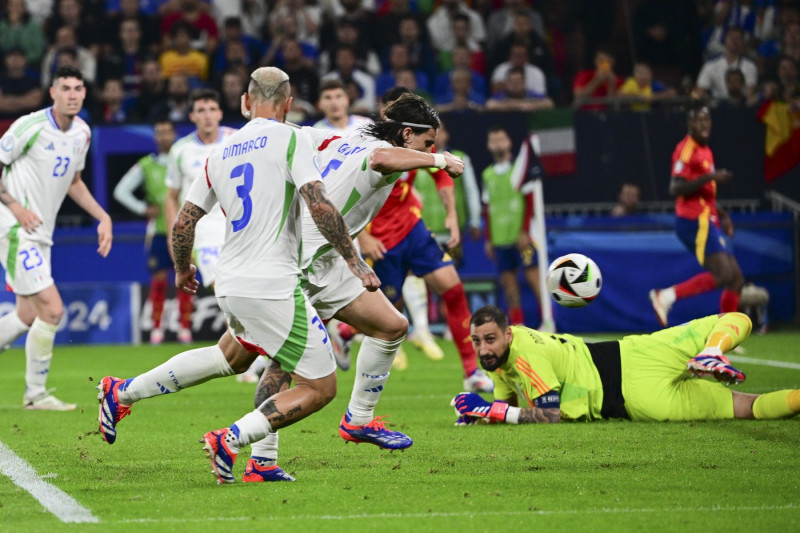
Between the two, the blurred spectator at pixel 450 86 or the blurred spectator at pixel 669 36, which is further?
the blurred spectator at pixel 669 36

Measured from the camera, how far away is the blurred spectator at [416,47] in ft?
57.2

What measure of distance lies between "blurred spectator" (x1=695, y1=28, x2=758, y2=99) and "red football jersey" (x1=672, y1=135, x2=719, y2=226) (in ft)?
16.3

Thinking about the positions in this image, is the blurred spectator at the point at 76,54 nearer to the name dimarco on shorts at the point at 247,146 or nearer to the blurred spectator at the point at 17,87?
the blurred spectator at the point at 17,87

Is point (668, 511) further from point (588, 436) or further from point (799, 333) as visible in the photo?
point (799, 333)

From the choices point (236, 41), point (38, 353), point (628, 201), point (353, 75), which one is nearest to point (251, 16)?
point (236, 41)

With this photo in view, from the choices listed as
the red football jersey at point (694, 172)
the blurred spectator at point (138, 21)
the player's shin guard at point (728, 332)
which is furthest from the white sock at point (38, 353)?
the blurred spectator at point (138, 21)

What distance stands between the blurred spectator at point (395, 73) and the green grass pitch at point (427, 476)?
8641 mm

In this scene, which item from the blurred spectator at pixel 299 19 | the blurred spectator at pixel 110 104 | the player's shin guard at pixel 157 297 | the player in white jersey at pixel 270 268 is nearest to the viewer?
the player in white jersey at pixel 270 268

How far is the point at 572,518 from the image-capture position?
499 centimetres

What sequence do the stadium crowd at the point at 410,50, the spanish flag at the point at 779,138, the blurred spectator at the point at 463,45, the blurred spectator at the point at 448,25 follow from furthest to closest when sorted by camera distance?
the blurred spectator at the point at 448,25 < the blurred spectator at the point at 463,45 < the stadium crowd at the point at 410,50 < the spanish flag at the point at 779,138

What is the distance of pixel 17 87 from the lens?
16625 mm

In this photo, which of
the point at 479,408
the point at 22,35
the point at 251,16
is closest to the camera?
the point at 479,408

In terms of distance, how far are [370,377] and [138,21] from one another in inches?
490

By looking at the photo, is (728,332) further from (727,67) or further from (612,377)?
(727,67)
